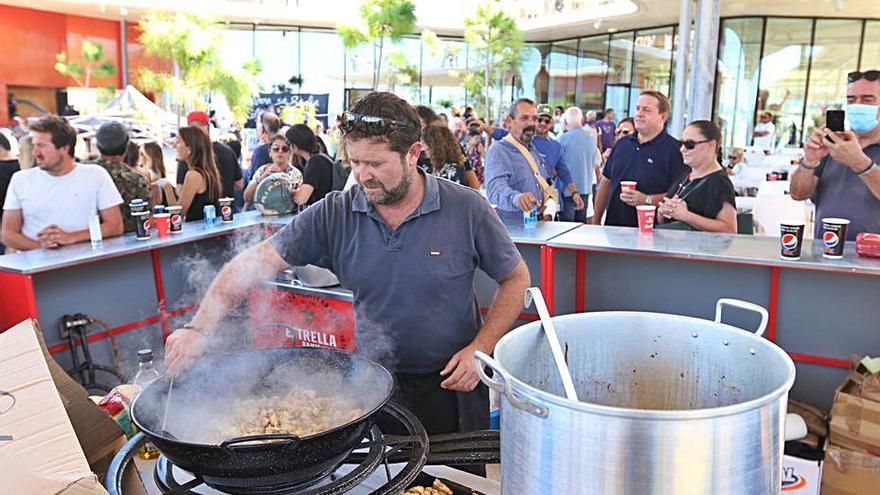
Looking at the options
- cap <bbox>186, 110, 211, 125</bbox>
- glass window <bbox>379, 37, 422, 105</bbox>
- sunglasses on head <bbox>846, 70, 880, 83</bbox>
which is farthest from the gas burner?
glass window <bbox>379, 37, 422, 105</bbox>

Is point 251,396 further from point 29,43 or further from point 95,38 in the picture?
point 95,38

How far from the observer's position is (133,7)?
22.6 meters

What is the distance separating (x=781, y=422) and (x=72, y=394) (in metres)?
1.53

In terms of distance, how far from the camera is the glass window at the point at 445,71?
26156mm

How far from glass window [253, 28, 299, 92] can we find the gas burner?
2487 cm

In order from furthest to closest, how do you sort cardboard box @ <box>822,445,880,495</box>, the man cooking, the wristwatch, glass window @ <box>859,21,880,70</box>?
1. glass window @ <box>859,21,880,70</box>
2. cardboard box @ <box>822,445,880,495</box>
3. the man cooking
4. the wristwatch

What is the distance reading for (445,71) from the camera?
86.7 ft

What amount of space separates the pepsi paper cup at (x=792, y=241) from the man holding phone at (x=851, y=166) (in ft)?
1.28

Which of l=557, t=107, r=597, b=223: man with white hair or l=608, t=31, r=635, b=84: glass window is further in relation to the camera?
l=608, t=31, r=635, b=84: glass window

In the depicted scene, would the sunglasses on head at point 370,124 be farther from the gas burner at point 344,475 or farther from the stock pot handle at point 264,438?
the stock pot handle at point 264,438

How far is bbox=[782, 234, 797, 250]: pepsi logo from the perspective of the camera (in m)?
3.23

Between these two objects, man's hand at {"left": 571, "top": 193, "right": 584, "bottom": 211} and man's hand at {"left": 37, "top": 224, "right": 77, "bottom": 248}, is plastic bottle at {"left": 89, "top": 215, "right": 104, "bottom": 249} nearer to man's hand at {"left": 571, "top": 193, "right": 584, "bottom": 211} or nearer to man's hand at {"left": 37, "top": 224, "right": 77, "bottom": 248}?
man's hand at {"left": 37, "top": 224, "right": 77, "bottom": 248}

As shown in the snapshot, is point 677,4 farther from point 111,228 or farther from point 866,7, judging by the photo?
point 111,228

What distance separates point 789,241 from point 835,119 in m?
0.62
